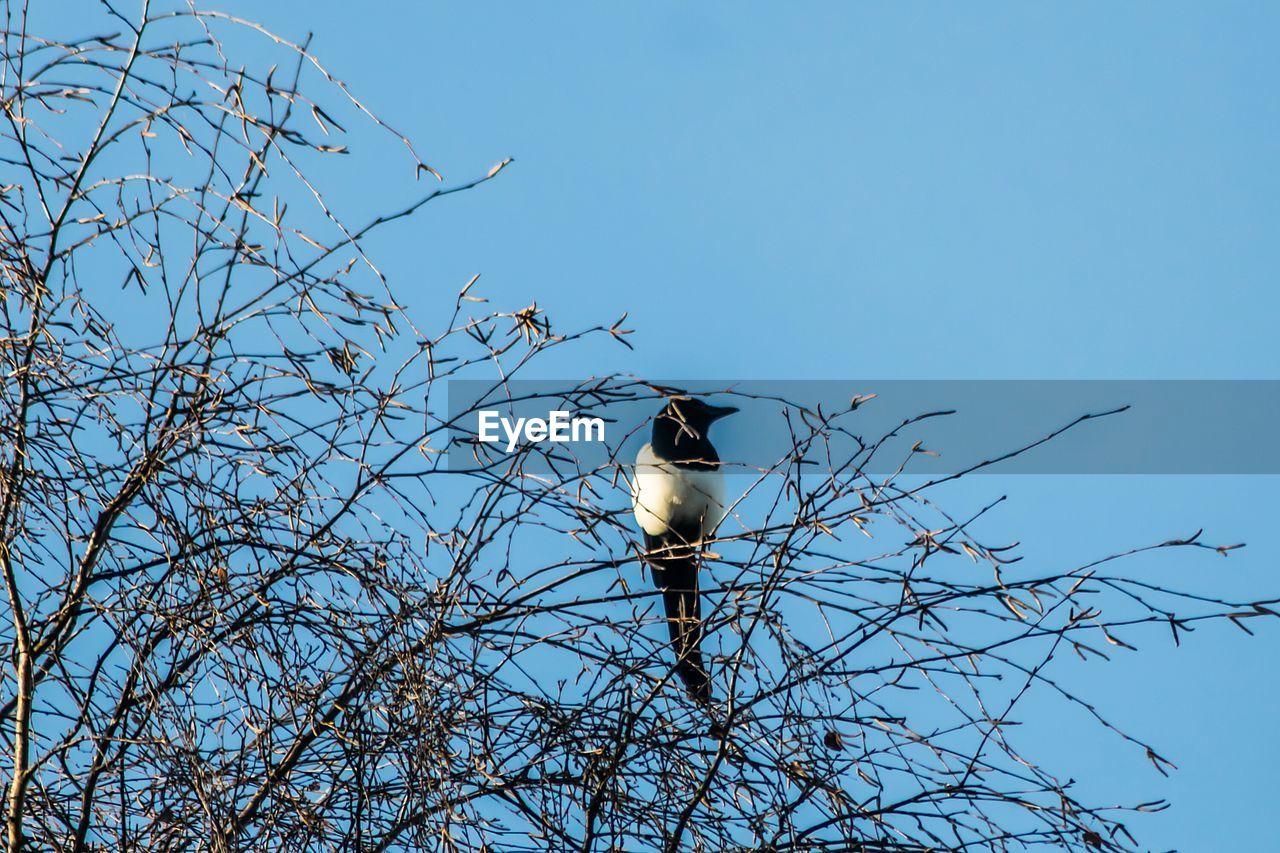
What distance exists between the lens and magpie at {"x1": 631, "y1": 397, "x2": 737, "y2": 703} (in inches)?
77.2

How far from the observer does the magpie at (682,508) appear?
1.96m

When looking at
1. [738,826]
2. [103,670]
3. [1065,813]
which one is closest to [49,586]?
[103,670]

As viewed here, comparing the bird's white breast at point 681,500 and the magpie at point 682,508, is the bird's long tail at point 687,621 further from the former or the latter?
the bird's white breast at point 681,500

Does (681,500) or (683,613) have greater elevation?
(681,500)

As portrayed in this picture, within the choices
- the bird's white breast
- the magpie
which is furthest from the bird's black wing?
the bird's white breast

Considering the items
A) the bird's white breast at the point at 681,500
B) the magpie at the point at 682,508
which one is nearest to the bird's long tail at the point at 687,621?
the magpie at the point at 682,508

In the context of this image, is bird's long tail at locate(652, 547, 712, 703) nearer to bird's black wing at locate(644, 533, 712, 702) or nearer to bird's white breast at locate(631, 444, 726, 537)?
bird's black wing at locate(644, 533, 712, 702)

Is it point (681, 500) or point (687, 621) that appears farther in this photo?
point (681, 500)

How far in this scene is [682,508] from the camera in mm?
3979

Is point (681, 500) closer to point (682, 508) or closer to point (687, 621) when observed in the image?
point (682, 508)

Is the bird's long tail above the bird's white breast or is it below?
below

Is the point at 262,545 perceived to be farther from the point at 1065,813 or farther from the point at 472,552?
the point at 1065,813

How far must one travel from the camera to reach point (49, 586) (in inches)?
84.9

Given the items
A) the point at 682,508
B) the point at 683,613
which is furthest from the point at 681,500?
the point at 683,613
